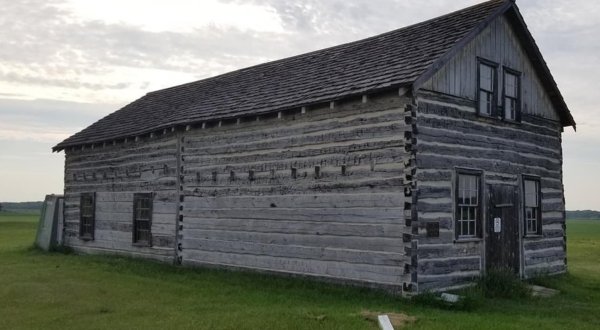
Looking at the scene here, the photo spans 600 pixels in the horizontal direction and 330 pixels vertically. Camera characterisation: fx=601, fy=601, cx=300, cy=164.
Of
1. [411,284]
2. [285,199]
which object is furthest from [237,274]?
[411,284]

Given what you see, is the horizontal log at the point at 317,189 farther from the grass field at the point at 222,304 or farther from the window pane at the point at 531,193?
the window pane at the point at 531,193

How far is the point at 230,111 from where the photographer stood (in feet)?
56.7

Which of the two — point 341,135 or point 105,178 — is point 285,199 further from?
point 105,178

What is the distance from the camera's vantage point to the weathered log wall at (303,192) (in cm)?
1305

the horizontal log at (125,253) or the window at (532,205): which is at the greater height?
the window at (532,205)

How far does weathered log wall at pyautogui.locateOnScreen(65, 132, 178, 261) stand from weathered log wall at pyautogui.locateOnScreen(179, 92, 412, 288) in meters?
0.86

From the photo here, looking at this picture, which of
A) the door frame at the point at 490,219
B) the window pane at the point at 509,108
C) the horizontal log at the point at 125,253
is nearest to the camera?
the door frame at the point at 490,219

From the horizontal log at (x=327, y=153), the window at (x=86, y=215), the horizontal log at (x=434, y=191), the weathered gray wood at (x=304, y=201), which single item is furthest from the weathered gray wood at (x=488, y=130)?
the window at (x=86, y=215)

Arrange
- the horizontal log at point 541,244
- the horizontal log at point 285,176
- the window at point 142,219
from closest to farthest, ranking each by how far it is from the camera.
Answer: the horizontal log at point 285,176 → the horizontal log at point 541,244 → the window at point 142,219

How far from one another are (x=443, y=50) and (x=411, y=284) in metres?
5.31

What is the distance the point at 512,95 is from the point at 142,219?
12.4 metres

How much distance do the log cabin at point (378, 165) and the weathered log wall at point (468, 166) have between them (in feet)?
0.14

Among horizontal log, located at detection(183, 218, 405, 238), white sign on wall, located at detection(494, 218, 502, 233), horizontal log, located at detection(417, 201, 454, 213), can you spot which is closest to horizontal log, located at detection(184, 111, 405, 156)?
horizontal log, located at detection(417, 201, 454, 213)

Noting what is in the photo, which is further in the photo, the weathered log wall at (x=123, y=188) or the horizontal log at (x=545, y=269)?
the weathered log wall at (x=123, y=188)
